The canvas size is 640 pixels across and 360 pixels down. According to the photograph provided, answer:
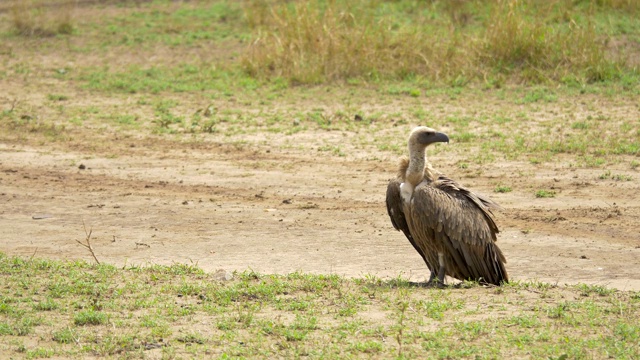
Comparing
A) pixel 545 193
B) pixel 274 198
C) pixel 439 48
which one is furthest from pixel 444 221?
pixel 439 48

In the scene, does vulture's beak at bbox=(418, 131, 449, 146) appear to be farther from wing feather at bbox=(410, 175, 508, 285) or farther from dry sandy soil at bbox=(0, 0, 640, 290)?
dry sandy soil at bbox=(0, 0, 640, 290)

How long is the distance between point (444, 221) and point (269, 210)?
2.74 metres

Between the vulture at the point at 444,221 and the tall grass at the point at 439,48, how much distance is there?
6.74 metres

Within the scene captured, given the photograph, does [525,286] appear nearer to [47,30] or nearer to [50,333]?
[50,333]

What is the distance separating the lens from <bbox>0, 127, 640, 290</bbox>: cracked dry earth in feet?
24.2

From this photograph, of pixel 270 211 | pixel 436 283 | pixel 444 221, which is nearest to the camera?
pixel 444 221

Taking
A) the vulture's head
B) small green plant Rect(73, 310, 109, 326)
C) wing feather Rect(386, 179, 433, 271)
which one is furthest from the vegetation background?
the vulture's head

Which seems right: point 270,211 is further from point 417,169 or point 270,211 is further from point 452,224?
point 452,224

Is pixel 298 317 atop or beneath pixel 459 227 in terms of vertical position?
beneath

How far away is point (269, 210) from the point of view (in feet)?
28.5

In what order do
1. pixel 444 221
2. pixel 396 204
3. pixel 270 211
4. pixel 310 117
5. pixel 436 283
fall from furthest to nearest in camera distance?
pixel 310 117 → pixel 270 211 → pixel 396 204 → pixel 436 283 → pixel 444 221

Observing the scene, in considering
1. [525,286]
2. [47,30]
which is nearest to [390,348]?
[525,286]

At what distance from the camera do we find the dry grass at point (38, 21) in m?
16.4

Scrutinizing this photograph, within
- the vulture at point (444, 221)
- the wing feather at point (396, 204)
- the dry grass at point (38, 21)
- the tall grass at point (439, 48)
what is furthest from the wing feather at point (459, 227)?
the dry grass at point (38, 21)
